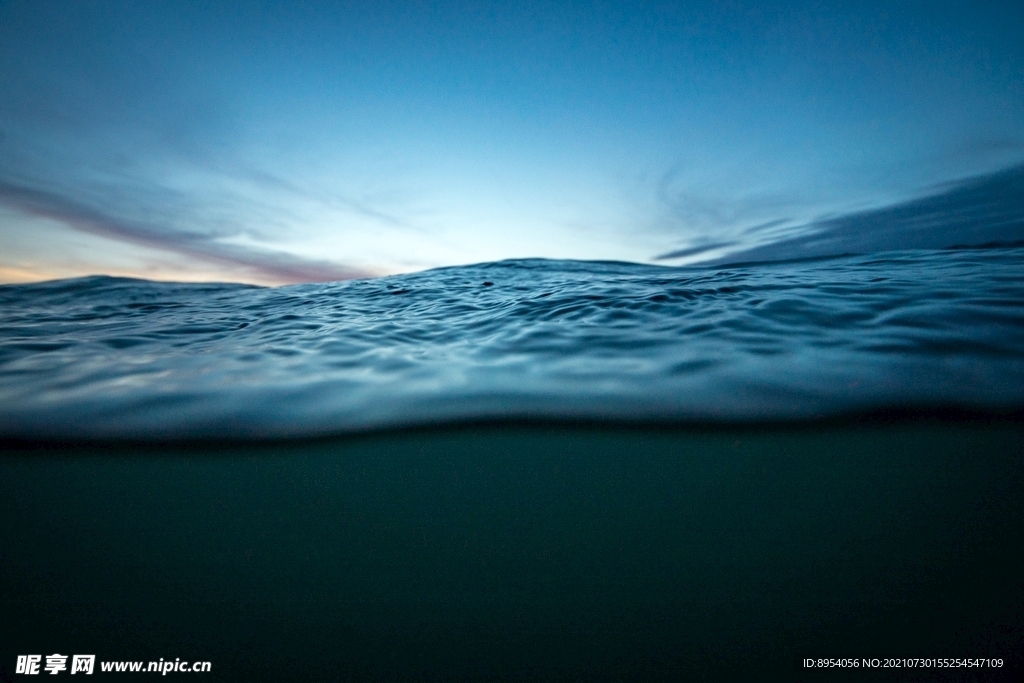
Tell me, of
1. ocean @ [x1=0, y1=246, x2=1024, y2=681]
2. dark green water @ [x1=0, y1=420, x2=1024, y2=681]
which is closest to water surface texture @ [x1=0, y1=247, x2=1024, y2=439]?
ocean @ [x1=0, y1=246, x2=1024, y2=681]

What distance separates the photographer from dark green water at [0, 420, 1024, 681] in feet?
5.79

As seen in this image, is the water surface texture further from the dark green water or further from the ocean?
the dark green water

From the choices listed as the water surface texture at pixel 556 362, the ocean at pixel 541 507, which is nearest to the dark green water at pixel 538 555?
the ocean at pixel 541 507

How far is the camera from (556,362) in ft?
11.3

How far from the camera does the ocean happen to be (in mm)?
1785

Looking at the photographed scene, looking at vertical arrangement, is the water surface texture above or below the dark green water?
above

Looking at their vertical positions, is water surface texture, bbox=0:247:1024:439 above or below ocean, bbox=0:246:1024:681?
above

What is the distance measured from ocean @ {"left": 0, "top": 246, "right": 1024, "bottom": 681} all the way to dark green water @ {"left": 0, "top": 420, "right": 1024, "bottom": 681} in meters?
0.01

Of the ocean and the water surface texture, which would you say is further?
the water surface texture

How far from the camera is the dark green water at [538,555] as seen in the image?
1.76 meters

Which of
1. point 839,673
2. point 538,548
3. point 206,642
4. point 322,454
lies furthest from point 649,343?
point 206,642

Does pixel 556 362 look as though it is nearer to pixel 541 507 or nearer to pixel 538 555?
pixel 541 507

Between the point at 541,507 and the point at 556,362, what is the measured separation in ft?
4.47

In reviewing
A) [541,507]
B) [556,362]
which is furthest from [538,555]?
[556,362]
